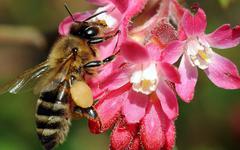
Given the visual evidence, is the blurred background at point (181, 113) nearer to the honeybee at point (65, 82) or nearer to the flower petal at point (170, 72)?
the honeybee at point (65, 82)

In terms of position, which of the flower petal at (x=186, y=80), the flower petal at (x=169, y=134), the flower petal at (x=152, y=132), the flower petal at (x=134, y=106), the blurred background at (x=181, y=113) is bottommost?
the blurred background at (x=181, y=113)

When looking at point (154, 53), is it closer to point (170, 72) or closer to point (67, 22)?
point (170, 72)

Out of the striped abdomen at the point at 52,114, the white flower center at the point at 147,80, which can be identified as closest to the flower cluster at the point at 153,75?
the white flower center at the point at 147,80

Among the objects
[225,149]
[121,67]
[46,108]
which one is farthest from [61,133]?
[225,149]

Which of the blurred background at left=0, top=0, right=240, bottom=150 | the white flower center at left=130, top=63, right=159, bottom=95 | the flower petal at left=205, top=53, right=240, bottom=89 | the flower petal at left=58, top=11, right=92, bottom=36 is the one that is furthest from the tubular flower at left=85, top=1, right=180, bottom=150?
the blurred background at left=0, top=0, right=240, bottom=150

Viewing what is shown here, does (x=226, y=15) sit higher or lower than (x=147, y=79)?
lower

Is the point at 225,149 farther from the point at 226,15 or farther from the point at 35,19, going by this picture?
the point at 35,19

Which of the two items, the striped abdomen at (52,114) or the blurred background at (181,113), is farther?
the blurred background at (181,113)


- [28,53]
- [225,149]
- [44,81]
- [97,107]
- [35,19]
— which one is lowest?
[225,149]
